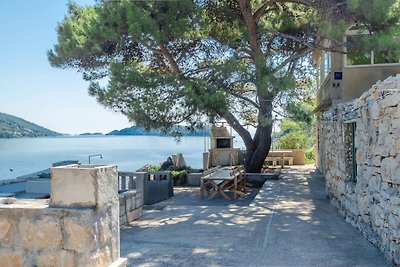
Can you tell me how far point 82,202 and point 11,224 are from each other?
61cm

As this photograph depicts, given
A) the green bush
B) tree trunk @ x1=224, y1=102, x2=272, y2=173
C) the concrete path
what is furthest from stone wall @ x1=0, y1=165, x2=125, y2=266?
the green bush

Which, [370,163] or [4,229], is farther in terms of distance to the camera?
[370,163]

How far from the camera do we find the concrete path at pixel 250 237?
5478 millimetres

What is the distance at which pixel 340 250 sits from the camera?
5.84m

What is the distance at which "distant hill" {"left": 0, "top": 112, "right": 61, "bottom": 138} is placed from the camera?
111312mm

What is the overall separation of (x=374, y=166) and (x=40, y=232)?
4.59 meters

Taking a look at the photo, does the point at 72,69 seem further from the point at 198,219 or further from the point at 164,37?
the point at 198,219

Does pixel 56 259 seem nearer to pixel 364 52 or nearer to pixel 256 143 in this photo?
pixel 364 52

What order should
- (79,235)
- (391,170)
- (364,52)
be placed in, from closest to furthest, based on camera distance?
(79,235), (391,170), (364,52)

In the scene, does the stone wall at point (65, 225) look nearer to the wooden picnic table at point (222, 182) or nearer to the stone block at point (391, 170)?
the stone block at point (391, 170)

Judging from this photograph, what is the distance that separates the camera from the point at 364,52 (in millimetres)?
11992

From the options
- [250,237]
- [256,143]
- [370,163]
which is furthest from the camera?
[256,143]

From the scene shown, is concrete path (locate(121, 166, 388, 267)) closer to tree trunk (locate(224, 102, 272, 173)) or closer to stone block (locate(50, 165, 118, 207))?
stone block (locate(50, 165, 118, 207))

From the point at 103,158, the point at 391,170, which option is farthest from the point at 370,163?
the point at 103,158
